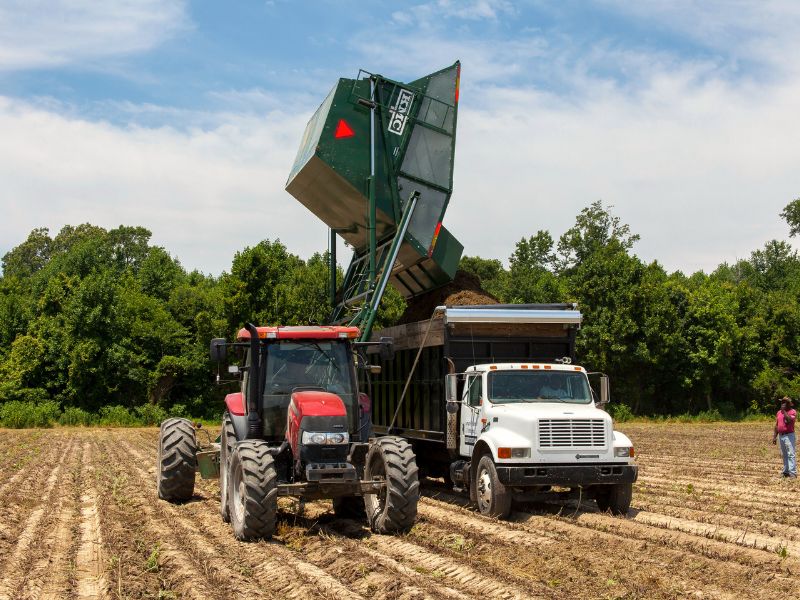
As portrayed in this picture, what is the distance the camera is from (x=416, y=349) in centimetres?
1573

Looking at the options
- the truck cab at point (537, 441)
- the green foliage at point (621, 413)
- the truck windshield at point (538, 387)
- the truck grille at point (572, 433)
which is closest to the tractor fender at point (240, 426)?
the truck cab at point (537, 441)

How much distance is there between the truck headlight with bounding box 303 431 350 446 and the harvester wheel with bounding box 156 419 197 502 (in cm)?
384

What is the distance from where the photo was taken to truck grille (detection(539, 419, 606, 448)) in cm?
1225

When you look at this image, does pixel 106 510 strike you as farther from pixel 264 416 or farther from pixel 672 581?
pixel 672 581

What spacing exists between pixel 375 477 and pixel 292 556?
1.79 meters

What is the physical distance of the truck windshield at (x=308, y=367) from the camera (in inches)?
455

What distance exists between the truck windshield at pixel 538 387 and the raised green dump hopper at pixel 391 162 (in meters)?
4.37

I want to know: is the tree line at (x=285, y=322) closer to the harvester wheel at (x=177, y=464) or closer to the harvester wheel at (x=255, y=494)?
the harvester wheel at (x=177, y=464)

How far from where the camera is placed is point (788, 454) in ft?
58.4

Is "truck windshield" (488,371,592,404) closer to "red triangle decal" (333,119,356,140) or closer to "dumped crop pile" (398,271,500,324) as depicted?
"dumped crop pile" (398,271,500,324)

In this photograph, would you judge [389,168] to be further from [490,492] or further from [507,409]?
[490,492]

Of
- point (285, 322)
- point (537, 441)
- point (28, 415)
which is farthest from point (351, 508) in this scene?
point (28, 415)

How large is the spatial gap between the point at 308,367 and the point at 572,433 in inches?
149

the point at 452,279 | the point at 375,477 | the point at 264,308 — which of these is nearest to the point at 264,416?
the point at 375,477
